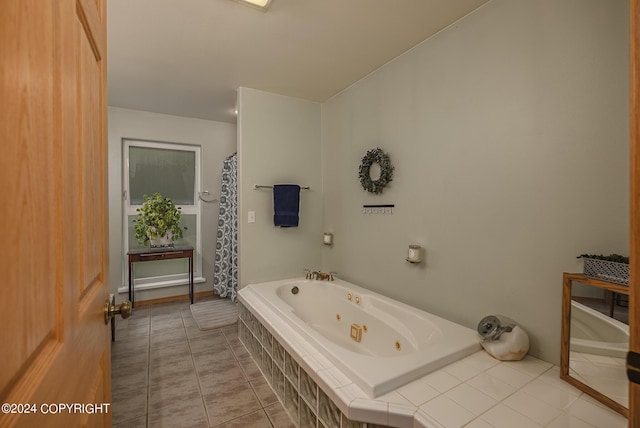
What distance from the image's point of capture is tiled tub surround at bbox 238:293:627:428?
3.53 ft

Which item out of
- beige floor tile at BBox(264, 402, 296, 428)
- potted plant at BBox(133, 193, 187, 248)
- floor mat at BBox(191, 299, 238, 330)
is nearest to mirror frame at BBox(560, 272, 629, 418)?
beige floor tile at BBox(264, 402, 296, 428)

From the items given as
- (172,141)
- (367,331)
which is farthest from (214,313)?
(172,141)

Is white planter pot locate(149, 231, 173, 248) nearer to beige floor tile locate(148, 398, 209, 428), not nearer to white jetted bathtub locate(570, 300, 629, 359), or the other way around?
beige floor tile locate(148, 398, 209, 428)

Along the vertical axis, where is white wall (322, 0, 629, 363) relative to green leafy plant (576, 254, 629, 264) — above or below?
above

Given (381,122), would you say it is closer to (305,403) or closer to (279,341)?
(279,341)

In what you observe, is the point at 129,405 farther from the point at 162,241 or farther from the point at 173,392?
the point at 162,241

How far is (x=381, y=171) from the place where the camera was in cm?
235

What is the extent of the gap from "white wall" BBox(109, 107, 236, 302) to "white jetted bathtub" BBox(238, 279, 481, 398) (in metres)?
1.71

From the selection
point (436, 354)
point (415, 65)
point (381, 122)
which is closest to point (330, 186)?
point (381, 122)

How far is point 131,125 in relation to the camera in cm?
345

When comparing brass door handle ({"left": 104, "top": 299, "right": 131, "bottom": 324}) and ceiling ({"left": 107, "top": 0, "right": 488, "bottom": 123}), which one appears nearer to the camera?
brass door handle ({"left": 104, "top": 299, "right": 131, "bottom": 324})

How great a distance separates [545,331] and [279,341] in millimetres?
1470

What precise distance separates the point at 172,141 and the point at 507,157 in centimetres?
371

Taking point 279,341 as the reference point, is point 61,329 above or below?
above
